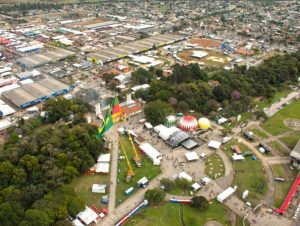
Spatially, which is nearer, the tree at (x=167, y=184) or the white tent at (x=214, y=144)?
the tree at (x=167, y=184)

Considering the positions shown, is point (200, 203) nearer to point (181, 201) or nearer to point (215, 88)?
point (181, 201)

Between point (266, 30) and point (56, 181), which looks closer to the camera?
point (56, 181)

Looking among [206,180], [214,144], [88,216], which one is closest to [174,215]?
[206,180]

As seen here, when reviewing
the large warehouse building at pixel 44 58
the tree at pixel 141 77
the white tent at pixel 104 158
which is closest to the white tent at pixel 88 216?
the white tent at pixel 104 158

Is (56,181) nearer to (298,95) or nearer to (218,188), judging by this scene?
(218,188)

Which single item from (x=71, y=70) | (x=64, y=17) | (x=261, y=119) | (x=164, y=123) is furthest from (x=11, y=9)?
(x=261, y=119)

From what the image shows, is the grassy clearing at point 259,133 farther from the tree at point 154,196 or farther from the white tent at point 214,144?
the tree at point 154,196
